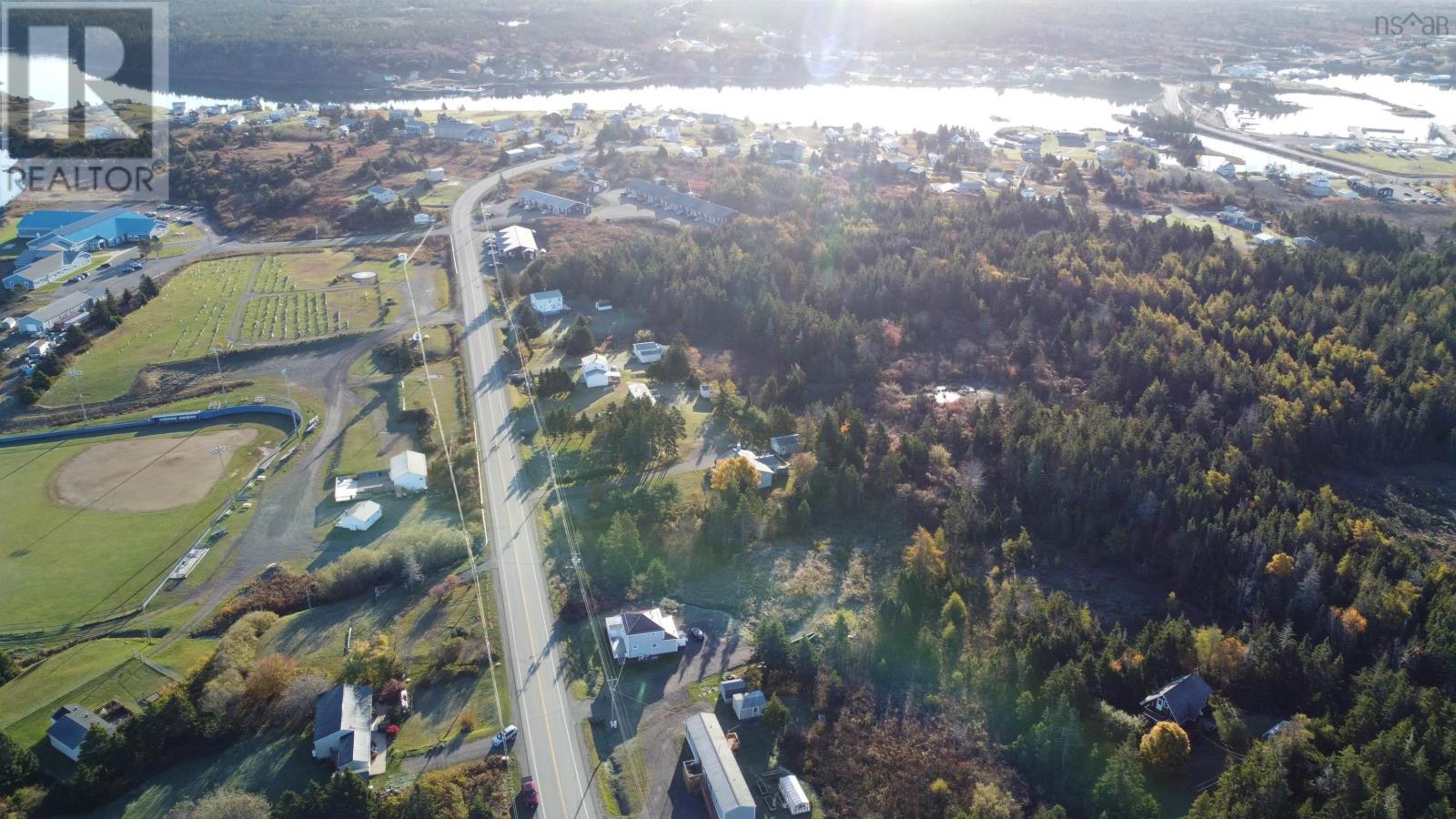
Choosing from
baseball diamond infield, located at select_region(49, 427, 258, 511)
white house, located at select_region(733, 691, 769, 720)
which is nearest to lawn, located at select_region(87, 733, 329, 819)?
white house, located at select_region(733, 691, 769, 720)

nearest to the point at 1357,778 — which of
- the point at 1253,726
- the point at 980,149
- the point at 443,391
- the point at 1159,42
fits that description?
the point at 1253,726

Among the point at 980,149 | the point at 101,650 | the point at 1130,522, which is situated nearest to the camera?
the point at 101,650

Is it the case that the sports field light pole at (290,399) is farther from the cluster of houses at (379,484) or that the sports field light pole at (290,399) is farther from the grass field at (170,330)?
the cluster of houses at (379,484)

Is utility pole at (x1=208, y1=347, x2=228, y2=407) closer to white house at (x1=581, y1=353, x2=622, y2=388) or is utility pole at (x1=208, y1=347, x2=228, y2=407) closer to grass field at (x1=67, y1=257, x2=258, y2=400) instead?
grass field at (x1=67, y1=257, x2=258, y2=400)

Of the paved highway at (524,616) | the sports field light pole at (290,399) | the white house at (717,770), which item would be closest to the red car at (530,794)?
the paved highway at (524,616)

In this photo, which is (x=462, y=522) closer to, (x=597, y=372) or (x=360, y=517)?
(x=360, y=517)

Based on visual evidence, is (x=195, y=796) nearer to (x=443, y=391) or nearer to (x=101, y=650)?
(x=101, y=650)
